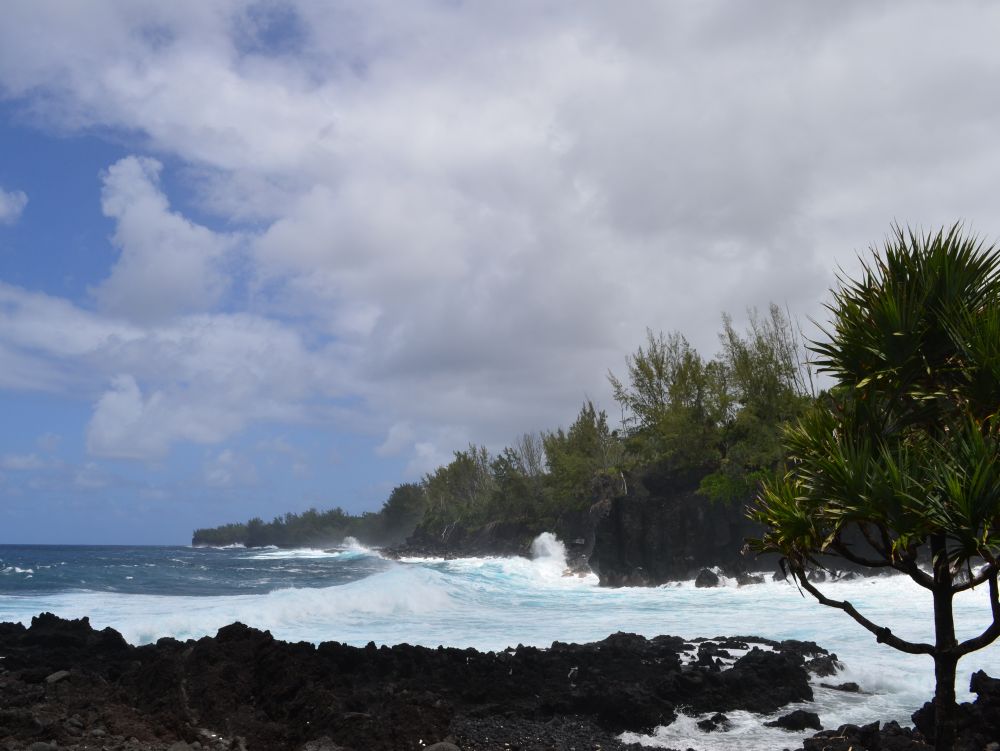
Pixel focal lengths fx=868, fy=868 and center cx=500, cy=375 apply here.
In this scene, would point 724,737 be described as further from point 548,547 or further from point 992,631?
point 548,547

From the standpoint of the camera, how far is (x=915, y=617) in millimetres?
23312

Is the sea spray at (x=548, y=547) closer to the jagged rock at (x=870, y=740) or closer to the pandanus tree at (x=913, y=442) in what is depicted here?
the jagged rock at (x=870, y=740)

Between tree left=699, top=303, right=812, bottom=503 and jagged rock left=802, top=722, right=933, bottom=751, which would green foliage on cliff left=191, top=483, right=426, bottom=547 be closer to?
tree left=699, top=303, right=812, bottom=503

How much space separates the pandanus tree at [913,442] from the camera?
20.0 feet

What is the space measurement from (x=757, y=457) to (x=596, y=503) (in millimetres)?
17239

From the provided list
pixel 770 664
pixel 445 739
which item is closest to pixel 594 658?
pixel 770 664

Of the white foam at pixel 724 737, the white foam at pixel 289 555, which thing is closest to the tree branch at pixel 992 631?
the white foam at pixel 724 737

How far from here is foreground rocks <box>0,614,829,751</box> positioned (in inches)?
395

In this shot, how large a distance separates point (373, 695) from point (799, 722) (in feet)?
18.6

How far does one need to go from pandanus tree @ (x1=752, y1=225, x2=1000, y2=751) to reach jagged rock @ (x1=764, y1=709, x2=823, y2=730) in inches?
198

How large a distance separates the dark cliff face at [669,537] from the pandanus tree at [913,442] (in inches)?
1344

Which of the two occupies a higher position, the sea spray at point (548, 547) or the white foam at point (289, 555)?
the sea spray at point (548, 547)

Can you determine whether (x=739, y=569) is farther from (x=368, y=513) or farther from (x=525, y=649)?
(x=368, y=513)

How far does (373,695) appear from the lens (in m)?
11.8
